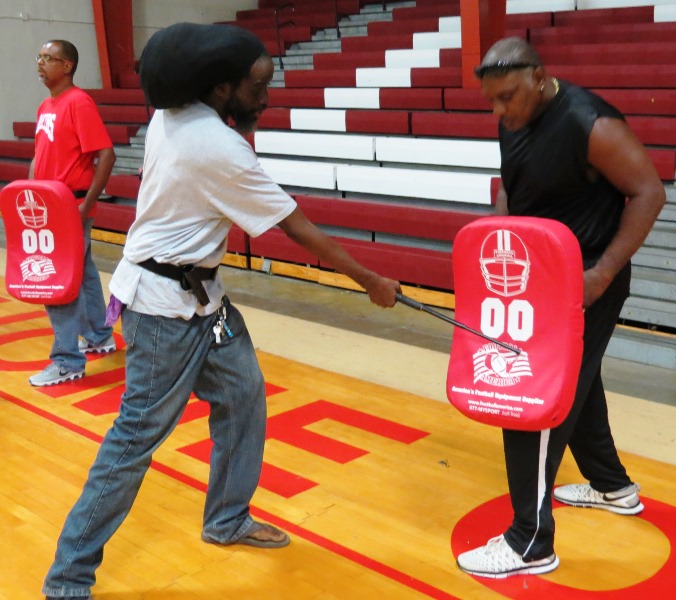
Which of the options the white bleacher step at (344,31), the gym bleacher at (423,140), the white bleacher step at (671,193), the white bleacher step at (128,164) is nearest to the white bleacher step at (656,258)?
the gym bleacher at (423,140)

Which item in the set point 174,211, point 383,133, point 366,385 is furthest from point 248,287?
point 174,211

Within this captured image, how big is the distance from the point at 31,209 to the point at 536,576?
91.9 inches

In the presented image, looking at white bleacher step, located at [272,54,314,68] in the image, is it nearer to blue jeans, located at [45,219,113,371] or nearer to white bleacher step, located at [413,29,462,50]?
white bleacher step, located at [413,29,462,50]

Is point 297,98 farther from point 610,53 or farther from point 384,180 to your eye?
point 610,53

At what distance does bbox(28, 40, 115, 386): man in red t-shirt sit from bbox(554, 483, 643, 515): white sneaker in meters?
2.10

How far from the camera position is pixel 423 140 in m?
5.86

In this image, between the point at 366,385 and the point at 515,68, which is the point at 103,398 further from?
the point at 515,68

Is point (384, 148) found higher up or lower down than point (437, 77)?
lower down

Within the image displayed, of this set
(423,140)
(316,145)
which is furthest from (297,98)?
(423,140)

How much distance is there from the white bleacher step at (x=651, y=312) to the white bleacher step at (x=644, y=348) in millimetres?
69

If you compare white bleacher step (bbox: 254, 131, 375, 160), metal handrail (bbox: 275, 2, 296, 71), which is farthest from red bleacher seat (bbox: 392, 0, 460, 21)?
white bleacher step (bbox: 254, 131, 375, 160)

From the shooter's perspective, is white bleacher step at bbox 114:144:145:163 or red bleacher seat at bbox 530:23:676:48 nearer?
red bleacher seat at bbox 530:23:676:48

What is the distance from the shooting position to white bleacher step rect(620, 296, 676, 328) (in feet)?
13.2

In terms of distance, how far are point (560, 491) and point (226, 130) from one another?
1.43 m
